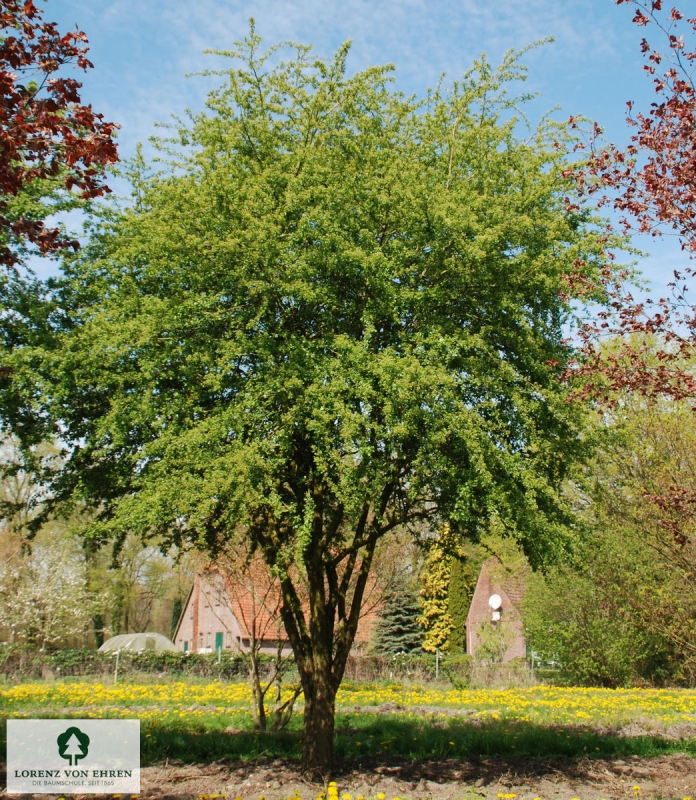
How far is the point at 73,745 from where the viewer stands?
8.12 m


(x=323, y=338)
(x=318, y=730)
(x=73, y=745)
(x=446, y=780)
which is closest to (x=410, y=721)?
(x=446, y=780)

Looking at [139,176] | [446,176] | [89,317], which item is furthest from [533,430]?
[139,176]

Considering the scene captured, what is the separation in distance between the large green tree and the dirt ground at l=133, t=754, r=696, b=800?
602 millimetres

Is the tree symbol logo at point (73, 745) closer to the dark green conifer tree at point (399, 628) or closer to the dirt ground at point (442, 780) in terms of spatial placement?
the dirt ground at point (442, 780)

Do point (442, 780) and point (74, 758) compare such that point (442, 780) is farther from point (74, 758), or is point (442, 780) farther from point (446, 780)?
point (74, 758)

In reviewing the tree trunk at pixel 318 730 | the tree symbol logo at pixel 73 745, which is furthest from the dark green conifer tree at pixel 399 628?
the tree symbol logo at pixel 73 745

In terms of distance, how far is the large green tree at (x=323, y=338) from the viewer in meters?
7.46

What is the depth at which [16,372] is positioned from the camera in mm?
7973

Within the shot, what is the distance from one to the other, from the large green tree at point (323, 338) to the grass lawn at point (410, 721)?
186 cm

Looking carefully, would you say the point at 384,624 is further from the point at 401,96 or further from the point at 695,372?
the point at 401,96

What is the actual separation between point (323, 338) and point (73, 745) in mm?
5537

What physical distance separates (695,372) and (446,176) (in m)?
15.0

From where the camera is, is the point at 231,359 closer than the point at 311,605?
Yes

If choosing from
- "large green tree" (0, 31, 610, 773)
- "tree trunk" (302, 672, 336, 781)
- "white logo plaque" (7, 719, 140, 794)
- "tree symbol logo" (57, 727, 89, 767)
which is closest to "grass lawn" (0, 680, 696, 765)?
"white logo plaque" (7, 719, 140, 794)
